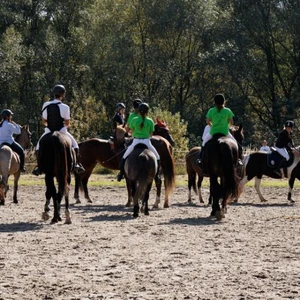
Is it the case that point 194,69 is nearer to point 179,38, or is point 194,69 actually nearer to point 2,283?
point 179,38

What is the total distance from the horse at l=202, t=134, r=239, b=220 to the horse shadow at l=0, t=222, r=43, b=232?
3704mm

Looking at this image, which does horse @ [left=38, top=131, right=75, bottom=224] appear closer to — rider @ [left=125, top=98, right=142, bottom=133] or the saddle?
rider @ [left=125, top=98, right=142, bottom=133]

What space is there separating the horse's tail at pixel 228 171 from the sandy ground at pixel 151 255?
2.06 feet

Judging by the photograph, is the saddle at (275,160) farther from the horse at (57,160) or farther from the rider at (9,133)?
the horse at (57,160)

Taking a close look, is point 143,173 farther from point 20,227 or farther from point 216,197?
point 20,227

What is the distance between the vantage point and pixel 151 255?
1184 centimetres

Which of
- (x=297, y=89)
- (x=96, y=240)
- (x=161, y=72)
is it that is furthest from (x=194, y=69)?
(x=96, y=240)

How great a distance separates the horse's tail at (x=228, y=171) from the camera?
672 inches

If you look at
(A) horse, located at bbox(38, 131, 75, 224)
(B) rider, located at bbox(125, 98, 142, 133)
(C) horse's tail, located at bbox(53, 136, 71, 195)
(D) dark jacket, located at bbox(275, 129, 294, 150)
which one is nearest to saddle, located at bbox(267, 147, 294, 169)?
(D) dark jacket, located at bbox(275, 129, 294, 150)

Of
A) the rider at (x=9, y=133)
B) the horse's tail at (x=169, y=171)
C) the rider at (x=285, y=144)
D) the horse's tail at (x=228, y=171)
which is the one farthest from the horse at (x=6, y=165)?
the rider at (x=285, y=144)

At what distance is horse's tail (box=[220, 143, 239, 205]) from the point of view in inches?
672

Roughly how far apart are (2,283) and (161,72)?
51.0 m

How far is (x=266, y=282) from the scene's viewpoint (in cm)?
954

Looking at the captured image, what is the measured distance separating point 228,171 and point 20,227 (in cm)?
432
